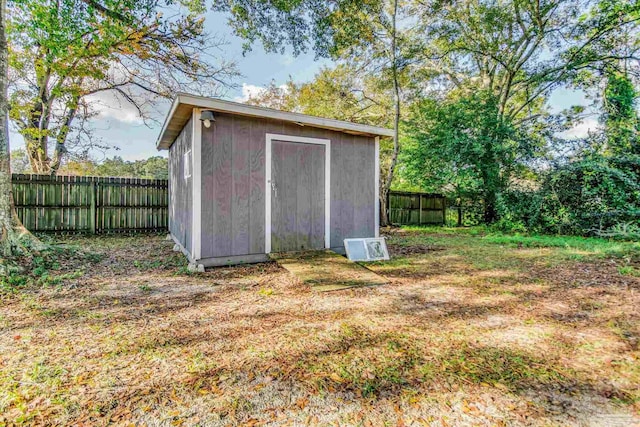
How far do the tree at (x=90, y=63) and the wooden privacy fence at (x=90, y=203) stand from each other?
6.42 feet

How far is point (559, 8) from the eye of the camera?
8953 mm

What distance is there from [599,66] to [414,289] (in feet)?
34.3

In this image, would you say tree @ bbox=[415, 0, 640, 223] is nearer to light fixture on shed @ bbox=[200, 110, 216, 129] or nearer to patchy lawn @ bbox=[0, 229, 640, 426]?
patchy lawn @ bbox=[0, 229, 640, 426]

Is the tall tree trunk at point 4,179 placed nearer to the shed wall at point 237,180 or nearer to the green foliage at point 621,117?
the shed wall at point 237,180

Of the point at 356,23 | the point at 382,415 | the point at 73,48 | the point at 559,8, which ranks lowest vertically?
the point at 382,415

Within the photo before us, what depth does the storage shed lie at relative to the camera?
4.28 m

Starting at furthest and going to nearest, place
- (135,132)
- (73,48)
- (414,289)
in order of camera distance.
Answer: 1. (135,132)
2. (73,48)
3. (414,289)

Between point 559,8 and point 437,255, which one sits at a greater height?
point 559,8

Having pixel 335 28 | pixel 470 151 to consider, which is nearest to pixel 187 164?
pixel 335 28

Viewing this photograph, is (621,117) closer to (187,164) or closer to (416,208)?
(416,208)

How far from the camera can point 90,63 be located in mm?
8242

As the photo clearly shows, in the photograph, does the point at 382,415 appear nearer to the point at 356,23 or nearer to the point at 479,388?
the point at 479,388

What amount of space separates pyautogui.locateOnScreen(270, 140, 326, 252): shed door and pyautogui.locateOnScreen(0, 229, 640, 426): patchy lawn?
117cm

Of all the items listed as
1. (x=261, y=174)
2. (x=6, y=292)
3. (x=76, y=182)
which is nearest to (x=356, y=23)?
(x=261, y=174)
